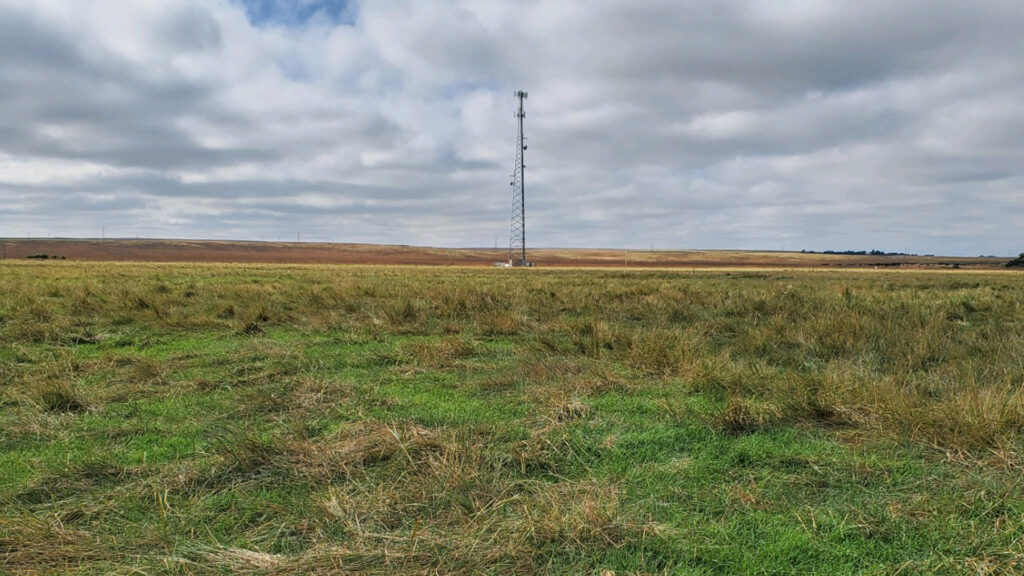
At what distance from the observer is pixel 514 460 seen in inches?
161

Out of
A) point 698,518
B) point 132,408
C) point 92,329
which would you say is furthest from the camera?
point 92,329

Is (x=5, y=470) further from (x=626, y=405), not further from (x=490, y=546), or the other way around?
(x=626, y=405)

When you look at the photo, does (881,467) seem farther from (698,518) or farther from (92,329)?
(92,329)

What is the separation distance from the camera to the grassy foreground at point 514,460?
289 centimetres

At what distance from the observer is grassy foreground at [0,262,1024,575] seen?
289 cm

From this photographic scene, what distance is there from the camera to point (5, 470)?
12.9 feet

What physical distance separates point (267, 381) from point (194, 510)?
11.5 ft

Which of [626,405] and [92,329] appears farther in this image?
[92,329]

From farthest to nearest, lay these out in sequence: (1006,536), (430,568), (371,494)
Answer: (371,494) → (1006,536) → (430,568)

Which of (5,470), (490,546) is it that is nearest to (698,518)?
(490,546)

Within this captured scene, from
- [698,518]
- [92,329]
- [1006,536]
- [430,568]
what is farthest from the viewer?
[92,329]

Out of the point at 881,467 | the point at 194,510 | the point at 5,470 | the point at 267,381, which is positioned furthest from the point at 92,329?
the point at 881,467

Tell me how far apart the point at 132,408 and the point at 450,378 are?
355 centimetres

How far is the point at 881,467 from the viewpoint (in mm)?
3898
